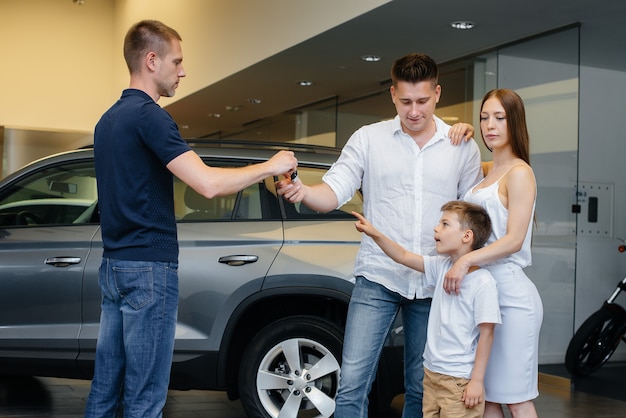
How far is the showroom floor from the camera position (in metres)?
5.36

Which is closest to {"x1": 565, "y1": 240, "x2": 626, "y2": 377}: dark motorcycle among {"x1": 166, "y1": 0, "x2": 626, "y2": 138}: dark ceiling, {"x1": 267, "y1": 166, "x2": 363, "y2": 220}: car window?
{"x1": 166, "y1": 0, "x2": 626, "y2": 138}: dark ceiling

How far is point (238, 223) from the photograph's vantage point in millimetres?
4551

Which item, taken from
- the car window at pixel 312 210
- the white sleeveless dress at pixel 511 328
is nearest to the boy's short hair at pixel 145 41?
the white sleeveless dress at pixel 511 328

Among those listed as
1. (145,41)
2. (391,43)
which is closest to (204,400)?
(145,41)

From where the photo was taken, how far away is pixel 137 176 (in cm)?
274

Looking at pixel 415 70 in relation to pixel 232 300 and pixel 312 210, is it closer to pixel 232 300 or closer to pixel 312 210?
pixel 312 210

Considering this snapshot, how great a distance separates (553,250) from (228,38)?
4.98m

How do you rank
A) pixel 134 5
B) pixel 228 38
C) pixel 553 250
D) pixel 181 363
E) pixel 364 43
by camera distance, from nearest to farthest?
pixel 181 363 → pixel 553 250 → pixel 364 43 → pixel 228 38 → pixel 134 5

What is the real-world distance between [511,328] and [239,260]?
1716 mm

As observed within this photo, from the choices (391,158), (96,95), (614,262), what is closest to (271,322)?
(391,158)

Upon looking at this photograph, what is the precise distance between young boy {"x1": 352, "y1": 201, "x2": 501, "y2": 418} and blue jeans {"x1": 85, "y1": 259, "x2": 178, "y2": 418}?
2.62ft

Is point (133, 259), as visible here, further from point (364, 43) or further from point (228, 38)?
point (228, 38)

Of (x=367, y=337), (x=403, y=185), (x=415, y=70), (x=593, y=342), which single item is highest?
(x=415, y=70)

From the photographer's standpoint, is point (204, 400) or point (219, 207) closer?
point (219, 207)
